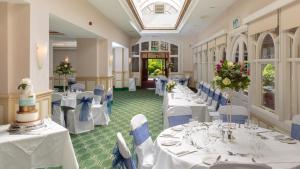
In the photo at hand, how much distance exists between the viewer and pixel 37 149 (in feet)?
11.2

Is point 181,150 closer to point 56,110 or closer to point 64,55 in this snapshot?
point 56,110

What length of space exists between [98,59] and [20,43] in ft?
20.6

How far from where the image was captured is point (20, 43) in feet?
14.1

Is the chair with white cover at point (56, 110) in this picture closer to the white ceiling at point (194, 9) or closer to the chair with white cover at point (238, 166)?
the white ceiling at point (194, 9)

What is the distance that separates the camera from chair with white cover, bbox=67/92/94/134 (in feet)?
20.8

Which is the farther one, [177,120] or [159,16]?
[159,16]

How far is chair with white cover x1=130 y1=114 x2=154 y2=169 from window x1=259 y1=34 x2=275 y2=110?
297 cm

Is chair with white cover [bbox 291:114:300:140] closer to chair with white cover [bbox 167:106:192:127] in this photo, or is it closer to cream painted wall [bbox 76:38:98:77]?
chair with white cover [bbox 167:106:192:127]

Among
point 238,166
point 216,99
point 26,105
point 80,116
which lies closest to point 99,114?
point 80,116

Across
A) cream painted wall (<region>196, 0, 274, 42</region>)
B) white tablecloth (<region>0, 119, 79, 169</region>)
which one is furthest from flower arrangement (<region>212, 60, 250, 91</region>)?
cream painted wall (<region>196, 0, 274, 42</region>)

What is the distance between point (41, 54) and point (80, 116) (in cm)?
206

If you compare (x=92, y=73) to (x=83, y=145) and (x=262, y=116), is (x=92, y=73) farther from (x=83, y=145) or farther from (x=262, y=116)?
(x=262, y=116)

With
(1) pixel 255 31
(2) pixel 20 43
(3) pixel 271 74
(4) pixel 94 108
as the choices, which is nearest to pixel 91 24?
(4) pixel 94 108

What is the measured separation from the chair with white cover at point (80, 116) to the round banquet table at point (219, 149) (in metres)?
3.50
